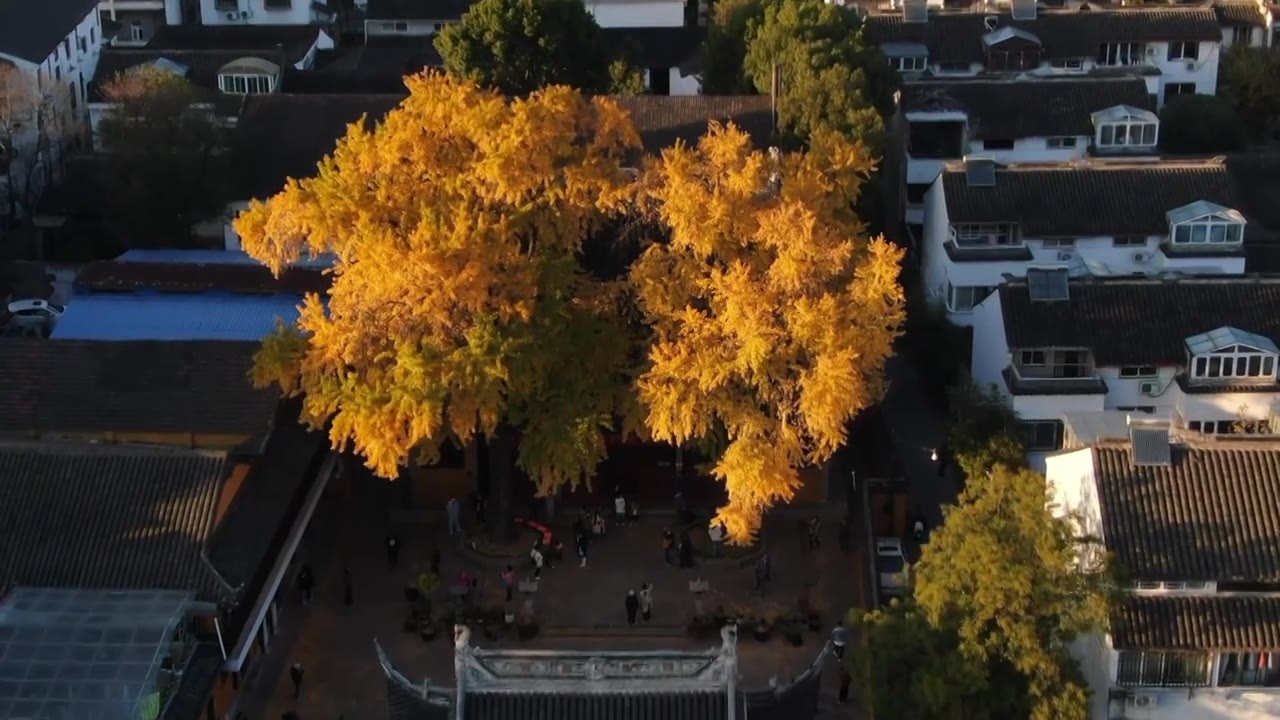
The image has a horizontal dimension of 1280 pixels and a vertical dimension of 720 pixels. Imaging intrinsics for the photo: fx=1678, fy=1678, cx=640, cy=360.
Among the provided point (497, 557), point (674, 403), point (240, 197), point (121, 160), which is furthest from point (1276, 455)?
point (121, 160)

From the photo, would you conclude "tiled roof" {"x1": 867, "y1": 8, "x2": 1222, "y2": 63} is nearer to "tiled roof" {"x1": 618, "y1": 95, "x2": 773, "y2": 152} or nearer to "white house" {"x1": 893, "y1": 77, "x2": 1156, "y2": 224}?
"white house" {"x1": 893, "y1": 77, "x2": 1156, "y2": 224}

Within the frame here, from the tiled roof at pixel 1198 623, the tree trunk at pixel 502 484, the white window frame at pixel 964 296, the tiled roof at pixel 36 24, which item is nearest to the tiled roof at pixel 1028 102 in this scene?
the white window frame at pixel 964 296

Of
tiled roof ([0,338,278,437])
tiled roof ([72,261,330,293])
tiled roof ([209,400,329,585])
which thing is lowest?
tiled roof ([209,400,329,585])

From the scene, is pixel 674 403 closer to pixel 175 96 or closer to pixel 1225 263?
pixel 1225 263

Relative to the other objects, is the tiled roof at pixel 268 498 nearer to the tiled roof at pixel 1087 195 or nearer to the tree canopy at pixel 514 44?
the tree canopy at pixel 514 44

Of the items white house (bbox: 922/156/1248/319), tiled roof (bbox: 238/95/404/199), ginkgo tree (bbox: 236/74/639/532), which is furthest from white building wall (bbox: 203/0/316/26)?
ginkgo tree (bbox: 236/74/639/532)

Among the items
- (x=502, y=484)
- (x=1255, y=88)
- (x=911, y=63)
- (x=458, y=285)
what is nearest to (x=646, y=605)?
(x=502, y=484)

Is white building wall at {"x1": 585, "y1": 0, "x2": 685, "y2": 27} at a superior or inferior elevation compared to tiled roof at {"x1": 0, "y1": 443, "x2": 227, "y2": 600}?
superior
